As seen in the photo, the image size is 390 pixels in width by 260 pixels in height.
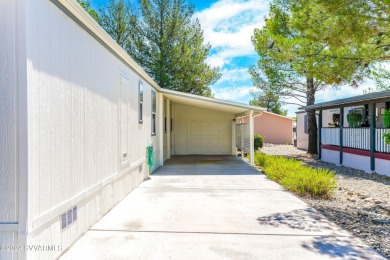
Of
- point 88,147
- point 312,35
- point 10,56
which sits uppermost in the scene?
point 312,35

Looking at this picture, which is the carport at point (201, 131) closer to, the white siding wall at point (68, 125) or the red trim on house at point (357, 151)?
the red trim on house at point (357, 151)

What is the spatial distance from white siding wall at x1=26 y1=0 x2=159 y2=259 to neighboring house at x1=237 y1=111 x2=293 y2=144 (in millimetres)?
21765

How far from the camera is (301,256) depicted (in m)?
3.41

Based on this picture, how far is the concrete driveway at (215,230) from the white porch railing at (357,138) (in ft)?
18.6

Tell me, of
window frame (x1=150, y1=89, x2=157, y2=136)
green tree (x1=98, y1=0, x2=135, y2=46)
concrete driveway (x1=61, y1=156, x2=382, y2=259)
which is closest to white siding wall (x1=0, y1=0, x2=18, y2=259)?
concrete driveway (x1=61, y1=156, x2=382, y2=259)

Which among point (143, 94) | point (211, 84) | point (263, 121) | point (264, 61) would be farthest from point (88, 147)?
point (263, 121)

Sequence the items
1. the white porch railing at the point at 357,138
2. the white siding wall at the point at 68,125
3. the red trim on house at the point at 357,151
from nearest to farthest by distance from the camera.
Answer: the white siding wall at the point at 68,125 < the red trim on house at the point at 357,151 < the white porch railing at the point at 357,138

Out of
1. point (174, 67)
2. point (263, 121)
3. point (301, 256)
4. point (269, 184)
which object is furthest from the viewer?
point (263, 121)

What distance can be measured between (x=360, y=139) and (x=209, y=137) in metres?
7.29

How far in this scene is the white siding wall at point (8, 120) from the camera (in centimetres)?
273

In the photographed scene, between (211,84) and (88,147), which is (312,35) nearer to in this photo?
(88,147)

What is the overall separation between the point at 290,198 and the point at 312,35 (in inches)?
220

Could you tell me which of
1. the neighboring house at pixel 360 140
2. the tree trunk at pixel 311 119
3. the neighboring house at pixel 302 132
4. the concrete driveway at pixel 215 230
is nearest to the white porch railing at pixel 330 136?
the neighboring house at pixel 360 140

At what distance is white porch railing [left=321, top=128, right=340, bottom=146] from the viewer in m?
12.7
